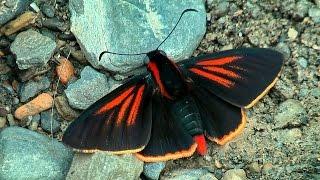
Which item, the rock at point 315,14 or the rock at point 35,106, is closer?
the rock at point 35,106

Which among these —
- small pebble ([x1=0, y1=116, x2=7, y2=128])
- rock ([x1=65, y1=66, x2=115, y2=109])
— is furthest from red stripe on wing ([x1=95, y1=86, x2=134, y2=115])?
small pebble ([x1=0, y1=116, x2=7, y2=128])

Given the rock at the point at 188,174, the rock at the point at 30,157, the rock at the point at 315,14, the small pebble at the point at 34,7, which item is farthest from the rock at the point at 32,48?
the rock at the point at 315,14

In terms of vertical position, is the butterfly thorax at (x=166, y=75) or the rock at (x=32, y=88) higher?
the butterfly thorax at (x=166, y=75)

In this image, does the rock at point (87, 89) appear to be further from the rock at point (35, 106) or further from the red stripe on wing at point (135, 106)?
the red stripe on wing at point (135, 106)

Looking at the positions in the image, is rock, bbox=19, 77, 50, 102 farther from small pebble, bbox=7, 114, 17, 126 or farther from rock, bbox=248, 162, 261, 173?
rock, bbox=248, 162, 261, 173

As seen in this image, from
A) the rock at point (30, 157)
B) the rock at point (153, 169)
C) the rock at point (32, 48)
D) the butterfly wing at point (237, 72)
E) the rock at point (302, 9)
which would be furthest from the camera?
the rock at point (302, 9)

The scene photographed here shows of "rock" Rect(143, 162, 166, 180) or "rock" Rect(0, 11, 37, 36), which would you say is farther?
"rock" Rect(0, 11, 37, 36)

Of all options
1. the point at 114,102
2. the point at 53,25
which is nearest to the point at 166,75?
the point at 114,102

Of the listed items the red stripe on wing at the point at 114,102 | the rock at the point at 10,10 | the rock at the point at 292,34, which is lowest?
the red stripe on wing at the point at 114,102

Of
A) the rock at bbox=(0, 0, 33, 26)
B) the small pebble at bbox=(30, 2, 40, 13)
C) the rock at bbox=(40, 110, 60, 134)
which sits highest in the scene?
the rock at bbox=(0, 0, 33, 26)
